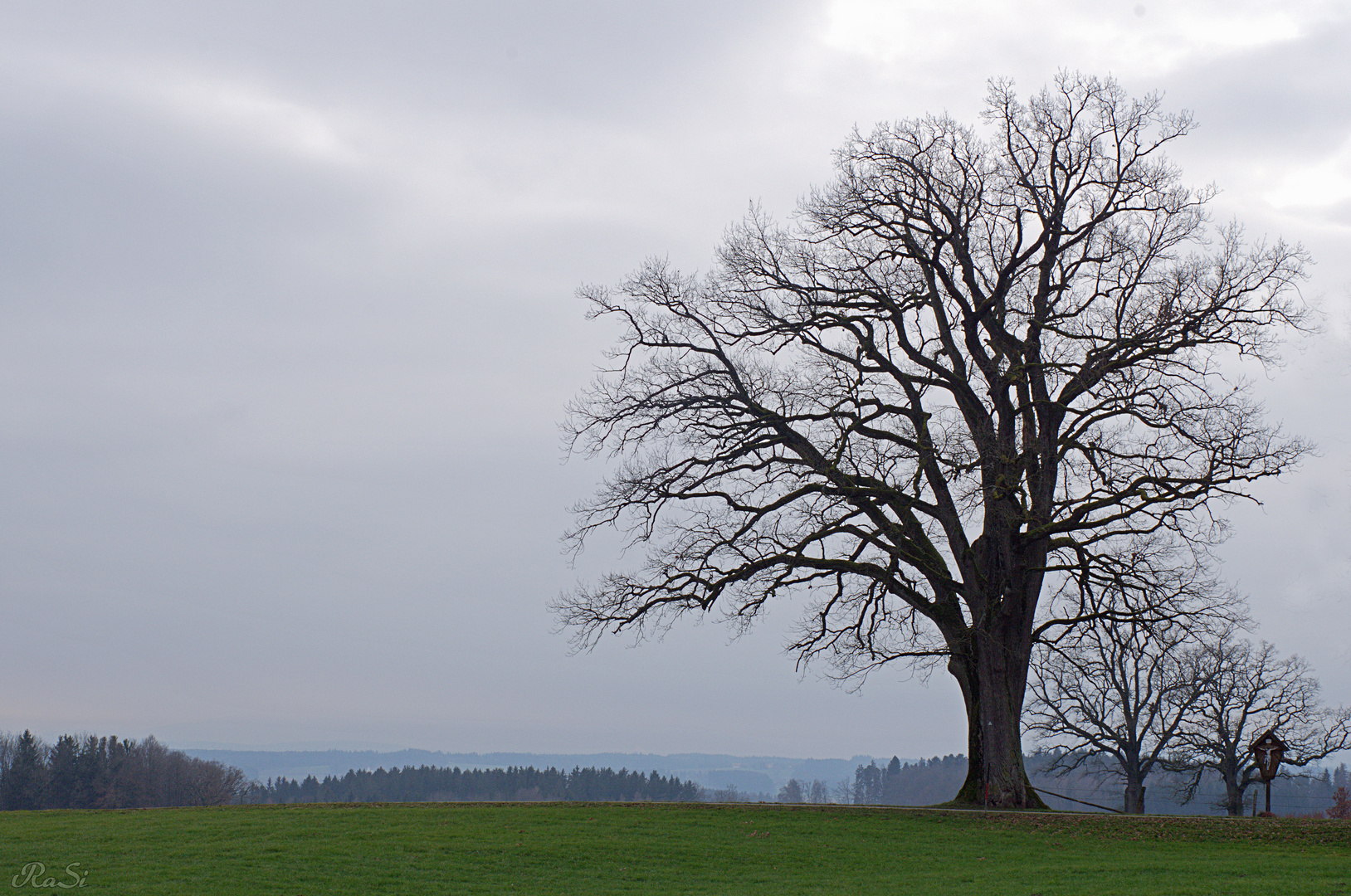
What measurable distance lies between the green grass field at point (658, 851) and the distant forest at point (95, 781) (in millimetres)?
50796

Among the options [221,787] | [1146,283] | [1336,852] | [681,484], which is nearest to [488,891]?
[681,484]

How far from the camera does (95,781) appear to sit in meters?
64.2

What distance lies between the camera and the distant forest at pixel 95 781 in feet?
211

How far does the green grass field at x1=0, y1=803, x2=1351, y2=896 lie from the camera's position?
12078 mm

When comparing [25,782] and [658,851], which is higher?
[658,851]

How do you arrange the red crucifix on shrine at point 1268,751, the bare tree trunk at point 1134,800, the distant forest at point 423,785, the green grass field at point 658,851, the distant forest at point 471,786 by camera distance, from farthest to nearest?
the distant forest at point 471,786
the distant forest at point 423,785
the bare tree trunk at point 1134,800
the red crucifix on shrine at point 1268,751
the green grass field at point 658,851

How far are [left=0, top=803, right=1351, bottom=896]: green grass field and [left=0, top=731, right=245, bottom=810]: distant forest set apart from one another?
2000 inches

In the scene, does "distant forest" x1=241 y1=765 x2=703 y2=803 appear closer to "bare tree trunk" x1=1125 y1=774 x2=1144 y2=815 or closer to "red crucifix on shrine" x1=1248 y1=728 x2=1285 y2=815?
"bare tree trunk" x1=1125 y1=774 x2=1144 y2=815

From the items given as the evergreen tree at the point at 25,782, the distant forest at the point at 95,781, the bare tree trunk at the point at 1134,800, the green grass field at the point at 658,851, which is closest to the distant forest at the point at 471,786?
the distant forest at the point at 95,781

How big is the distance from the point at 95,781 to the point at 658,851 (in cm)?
6473

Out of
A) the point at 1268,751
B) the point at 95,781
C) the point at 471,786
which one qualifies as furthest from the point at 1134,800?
the point at 471,786

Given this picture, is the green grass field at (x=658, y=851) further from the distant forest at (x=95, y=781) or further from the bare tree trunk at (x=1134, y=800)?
the distant forest at (x=95, y=781)

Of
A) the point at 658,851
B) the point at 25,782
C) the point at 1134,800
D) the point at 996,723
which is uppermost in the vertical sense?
the point at 996,723

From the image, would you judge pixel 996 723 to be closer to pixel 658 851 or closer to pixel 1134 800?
pixel 658 851
